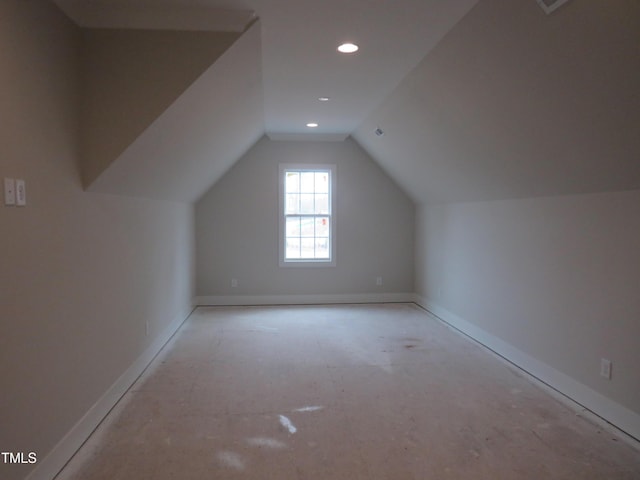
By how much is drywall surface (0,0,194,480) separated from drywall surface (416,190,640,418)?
3126 millimetres

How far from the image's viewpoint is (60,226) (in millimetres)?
2299

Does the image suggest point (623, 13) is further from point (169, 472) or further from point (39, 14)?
point (169, 472)

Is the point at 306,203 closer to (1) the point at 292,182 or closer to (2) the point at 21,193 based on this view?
(1) the point at 292,182

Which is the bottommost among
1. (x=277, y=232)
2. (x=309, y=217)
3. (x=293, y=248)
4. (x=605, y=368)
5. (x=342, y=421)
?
(x=342, y=421)

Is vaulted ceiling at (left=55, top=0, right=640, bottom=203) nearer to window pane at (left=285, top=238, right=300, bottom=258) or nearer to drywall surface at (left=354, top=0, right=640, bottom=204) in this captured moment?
drywall surface at (left=354, top=0, right=640, bottom=204)

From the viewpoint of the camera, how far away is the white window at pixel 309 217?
6539mm

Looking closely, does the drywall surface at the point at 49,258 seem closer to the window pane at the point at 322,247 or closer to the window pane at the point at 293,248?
the window pane at the point at 293,248

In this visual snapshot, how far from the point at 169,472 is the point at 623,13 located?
288 cm

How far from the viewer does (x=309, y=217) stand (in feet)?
21.6

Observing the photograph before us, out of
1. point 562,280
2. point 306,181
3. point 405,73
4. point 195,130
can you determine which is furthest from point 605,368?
point 306,181

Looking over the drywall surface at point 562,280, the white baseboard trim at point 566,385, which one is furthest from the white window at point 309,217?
the white baseboard trim at point 566,385

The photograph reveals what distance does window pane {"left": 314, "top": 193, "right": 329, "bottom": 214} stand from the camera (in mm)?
6621

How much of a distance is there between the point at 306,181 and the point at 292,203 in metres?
0.38

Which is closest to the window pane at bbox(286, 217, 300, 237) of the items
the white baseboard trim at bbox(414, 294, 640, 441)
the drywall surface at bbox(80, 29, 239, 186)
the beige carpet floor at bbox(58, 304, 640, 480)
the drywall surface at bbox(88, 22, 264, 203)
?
the drywall surface at bbox(88, 22, 264, 203)
